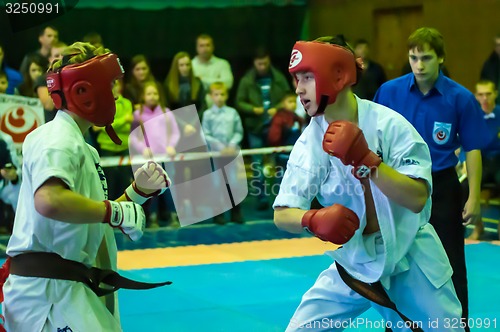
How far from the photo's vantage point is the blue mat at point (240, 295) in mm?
5902

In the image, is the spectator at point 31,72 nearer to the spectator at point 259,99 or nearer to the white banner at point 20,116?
the white banner at point 20,116

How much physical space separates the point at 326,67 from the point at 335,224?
67cm

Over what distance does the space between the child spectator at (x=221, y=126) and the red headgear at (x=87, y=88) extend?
264 inches

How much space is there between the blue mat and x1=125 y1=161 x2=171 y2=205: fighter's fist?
2.26 m

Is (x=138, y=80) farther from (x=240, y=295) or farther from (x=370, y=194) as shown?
(x=370, y=194)

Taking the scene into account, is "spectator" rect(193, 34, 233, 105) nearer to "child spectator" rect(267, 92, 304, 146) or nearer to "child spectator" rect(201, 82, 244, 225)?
"child spectator" rect(201, 82, 244, 225)

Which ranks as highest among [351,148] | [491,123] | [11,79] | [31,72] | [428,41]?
[428,41]

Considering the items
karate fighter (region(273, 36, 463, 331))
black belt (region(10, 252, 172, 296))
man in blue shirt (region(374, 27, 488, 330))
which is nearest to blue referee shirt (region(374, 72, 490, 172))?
man in blue shirt (region(374, 27, 488, 330))

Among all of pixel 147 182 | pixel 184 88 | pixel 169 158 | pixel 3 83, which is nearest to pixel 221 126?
pixel 184 88

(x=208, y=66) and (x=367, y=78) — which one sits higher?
(x=208, y=66)

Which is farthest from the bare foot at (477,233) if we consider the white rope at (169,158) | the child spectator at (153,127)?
the child spectator at (153,127)

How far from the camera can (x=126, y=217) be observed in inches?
127

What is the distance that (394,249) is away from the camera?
353cm

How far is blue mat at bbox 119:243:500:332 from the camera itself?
19.4 feet
